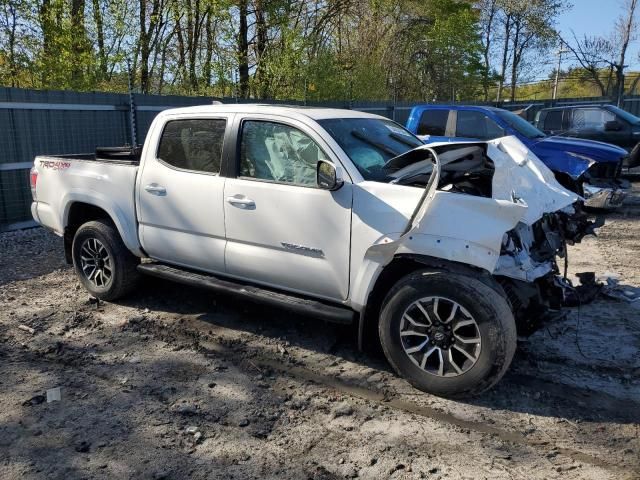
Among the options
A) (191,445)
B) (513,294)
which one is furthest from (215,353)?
(513,294)

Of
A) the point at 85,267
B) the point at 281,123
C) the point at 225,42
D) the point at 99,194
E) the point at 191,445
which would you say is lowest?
the point at 191,445

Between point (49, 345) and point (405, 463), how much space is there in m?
3.12

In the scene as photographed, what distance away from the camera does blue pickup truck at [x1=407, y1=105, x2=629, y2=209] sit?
9.08 m

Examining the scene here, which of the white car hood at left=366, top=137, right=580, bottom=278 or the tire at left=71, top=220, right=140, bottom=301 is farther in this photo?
the tire at left=71, top=220, right=140, bottom=301

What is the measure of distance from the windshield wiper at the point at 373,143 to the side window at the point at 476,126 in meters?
5.86

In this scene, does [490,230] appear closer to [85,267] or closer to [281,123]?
[281,123]

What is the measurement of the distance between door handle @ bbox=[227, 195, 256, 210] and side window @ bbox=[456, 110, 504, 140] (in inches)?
262

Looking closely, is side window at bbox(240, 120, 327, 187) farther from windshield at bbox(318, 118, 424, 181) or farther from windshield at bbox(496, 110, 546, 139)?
windshield at bbox(496, 110, 546, 139)

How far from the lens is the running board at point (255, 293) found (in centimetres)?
399

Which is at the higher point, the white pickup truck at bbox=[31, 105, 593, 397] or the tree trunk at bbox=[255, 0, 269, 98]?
the tree trunk at bbox=[255, 0, 269, 98]

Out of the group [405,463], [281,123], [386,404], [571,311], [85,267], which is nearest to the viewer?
[405,463]

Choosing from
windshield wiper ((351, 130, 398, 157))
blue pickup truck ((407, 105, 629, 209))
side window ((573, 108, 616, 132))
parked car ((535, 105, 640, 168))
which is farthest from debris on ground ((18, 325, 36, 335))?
side window ((573, 108, 616, 132))

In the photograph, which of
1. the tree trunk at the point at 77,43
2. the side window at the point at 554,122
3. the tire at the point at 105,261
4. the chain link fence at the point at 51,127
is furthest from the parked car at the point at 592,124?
the tree trunk at the point at 77,43

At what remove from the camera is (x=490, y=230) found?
135 inches
